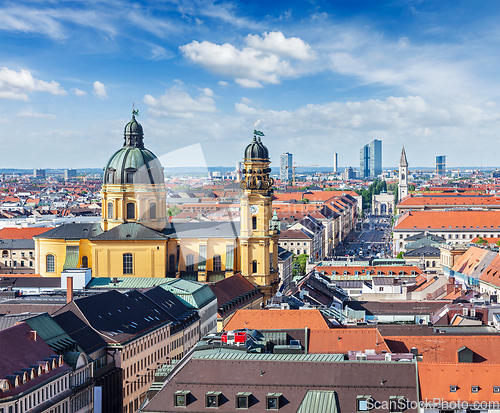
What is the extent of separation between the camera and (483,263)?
99.4m

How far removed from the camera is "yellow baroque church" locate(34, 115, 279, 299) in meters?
84.9

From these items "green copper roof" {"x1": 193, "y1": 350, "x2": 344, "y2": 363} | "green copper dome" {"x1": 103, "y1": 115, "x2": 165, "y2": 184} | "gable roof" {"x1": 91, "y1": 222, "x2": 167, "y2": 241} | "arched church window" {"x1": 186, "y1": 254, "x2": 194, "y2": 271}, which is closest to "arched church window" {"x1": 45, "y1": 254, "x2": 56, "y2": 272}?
"gable roof" {"x1": 91, "y1": 222, "x2": 167, "y2": 241}

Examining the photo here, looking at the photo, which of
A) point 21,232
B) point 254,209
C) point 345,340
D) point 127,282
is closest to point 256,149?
point 254,209

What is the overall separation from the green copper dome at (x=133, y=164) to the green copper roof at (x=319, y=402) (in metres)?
52.7

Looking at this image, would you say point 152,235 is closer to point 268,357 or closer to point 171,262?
point 171,262

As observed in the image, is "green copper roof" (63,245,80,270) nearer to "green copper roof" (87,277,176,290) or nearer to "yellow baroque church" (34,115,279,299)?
"yellow baroque church" (34,115,279,299)

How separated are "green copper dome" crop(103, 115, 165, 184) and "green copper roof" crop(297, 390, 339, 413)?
52.7 m

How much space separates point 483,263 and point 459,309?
40.8 metres

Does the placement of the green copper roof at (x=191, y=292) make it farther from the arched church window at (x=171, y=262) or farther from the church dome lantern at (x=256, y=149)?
the church dome lantern at (x=256, y=149)

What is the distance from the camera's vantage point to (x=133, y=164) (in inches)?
3396

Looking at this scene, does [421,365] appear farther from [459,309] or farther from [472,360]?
[459,309]

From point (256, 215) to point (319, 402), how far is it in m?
51.9

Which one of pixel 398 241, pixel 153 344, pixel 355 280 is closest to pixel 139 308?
pixel 153 344

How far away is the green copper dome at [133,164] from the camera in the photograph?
8600 centimetres
